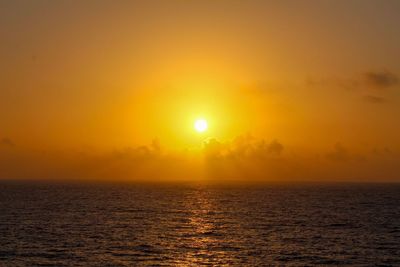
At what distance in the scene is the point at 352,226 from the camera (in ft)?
346

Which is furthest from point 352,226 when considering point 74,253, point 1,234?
point 1,234

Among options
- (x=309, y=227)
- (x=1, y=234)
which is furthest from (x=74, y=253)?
(x=309, y=227)

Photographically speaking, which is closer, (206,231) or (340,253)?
(340,253)

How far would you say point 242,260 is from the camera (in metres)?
66.9

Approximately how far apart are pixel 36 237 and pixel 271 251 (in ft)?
124

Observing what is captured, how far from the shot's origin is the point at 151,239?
83562 millimetres

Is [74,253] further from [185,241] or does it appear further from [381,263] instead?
[381,263]

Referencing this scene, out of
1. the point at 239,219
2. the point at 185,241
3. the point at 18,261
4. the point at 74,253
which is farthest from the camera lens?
the point at 239,219

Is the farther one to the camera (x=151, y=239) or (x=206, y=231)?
(x=206, y=231)

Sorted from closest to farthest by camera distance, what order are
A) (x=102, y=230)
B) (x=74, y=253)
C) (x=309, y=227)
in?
1. (x=74, y=253)
2. (x=102, y=230)
3. (x=309, y=227)

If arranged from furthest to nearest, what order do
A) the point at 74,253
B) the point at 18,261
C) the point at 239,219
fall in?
A: the point at 239,219 → the point at 74,253 → the point at 18,261

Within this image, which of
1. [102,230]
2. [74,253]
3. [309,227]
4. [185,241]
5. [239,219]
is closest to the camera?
[74,253]

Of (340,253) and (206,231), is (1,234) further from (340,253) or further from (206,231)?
(340,253)

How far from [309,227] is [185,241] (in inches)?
1239
